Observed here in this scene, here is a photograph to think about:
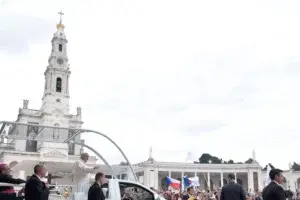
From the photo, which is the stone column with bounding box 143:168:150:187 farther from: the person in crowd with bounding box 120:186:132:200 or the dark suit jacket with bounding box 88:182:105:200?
the dark suit jacket with bounding box 88:182:105:200

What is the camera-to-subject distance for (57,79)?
61.3 meters

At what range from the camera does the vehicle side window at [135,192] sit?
30.9ft

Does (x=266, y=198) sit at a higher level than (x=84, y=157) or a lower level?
lower

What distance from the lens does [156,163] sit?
220ft

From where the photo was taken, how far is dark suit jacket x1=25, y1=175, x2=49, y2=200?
6.44 meters

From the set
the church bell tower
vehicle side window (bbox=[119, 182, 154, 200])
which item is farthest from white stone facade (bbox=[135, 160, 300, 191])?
vehicle side window (bbox=[119, 182, 154, 200])

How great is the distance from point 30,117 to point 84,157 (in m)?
54.1

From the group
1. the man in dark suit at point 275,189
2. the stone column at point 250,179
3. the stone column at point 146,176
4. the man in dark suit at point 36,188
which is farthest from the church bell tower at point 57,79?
the man in dark suit at point 275,189

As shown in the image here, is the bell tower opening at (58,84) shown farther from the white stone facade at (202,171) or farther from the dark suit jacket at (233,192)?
the dark suit jacket at (233,192)

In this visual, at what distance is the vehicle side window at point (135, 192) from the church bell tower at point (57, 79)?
51.1m

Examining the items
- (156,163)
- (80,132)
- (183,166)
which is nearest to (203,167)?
(183,166)

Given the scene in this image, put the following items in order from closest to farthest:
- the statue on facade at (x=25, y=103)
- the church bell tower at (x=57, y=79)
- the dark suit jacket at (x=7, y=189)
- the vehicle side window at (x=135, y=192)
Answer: the dark suit jacket at (x=7, y=189)
the vehicle side window at (x=135, y=192)
the church bell tower at (x=57, y=79)
the statue on facade at (x=25, y=103)

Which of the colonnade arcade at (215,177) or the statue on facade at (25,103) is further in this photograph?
the colonnade arcade at (215,177)

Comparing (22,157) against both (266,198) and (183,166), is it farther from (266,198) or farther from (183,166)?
(266,198)
